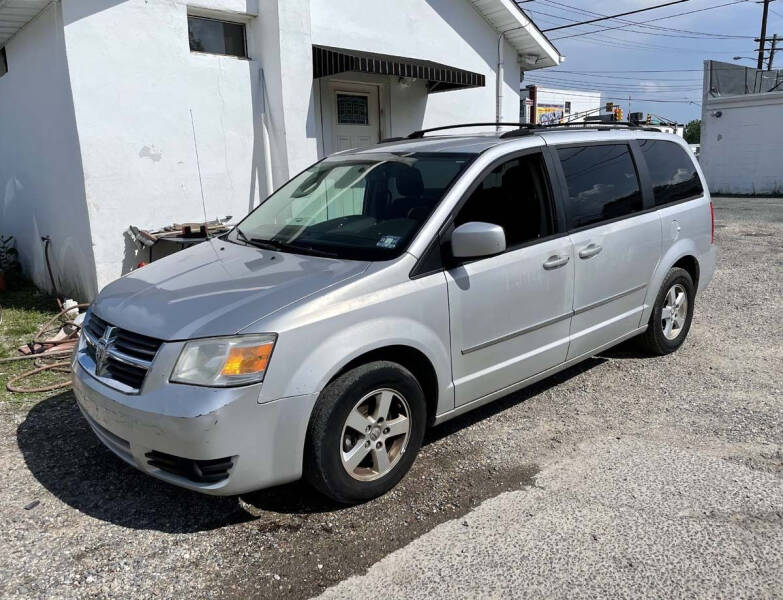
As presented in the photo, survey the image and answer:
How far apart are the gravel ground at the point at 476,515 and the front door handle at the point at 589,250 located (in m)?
1.07

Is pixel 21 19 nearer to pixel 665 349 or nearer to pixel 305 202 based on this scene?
pixel 305 202

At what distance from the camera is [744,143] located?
928 inches

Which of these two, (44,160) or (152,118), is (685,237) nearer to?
(152,118)

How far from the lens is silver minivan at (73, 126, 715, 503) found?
2.80m

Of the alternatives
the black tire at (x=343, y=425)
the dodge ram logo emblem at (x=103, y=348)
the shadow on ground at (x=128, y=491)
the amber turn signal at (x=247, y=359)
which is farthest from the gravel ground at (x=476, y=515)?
the amber turn signal at (x=247, y=359)

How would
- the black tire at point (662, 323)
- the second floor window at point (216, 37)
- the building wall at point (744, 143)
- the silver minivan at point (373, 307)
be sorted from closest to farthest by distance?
1. the silver minivan at point (373, 307)
2. the black tire at point (662, 323)
3. the second floor window at point (216, 37)
4. the building wall at point (744, 143)

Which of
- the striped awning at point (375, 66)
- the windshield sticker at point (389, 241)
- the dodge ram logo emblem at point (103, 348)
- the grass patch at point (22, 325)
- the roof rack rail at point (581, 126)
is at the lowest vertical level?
the grass patch at point (22, 325)

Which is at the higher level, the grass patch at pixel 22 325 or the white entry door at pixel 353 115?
the white entry door at pixel 353 115

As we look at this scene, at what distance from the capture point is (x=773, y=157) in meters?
22.9

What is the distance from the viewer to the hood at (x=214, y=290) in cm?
288

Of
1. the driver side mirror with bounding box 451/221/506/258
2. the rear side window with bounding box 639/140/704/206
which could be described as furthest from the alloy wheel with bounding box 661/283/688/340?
the driver side mirror with bounding box 451/221/506/258

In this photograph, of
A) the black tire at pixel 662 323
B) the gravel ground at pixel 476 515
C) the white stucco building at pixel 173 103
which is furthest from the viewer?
the white stucco building at pixel 173 103

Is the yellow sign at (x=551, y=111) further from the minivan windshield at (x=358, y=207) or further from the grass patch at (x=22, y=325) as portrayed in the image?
the minivan windshield at (x=358, y=207)

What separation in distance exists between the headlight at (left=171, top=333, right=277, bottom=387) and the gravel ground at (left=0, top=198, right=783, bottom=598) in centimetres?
81
